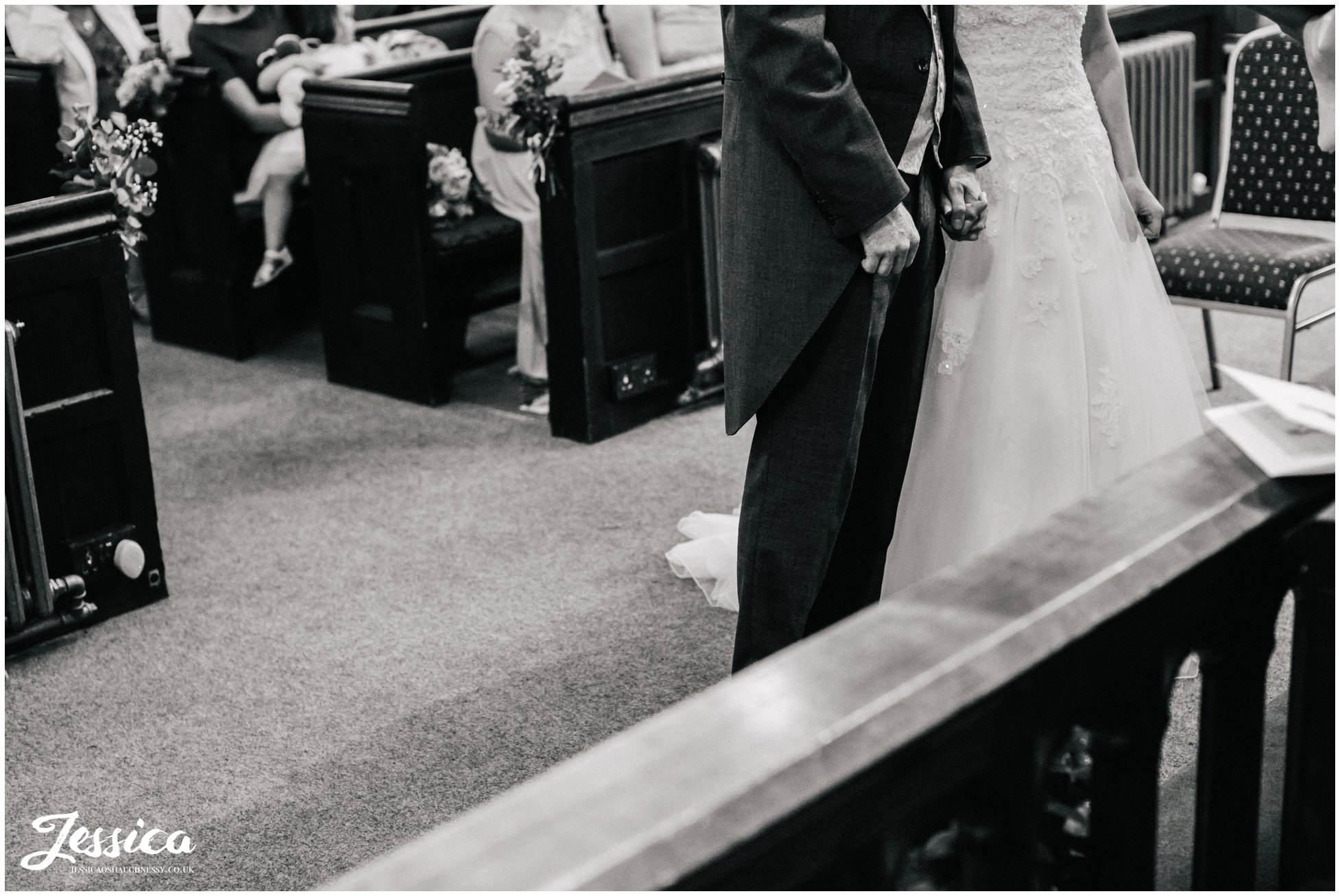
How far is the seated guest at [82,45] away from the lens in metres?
5.43

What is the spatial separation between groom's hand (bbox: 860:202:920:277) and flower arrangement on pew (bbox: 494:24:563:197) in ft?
7.13

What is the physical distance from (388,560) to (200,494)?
0.83 metres

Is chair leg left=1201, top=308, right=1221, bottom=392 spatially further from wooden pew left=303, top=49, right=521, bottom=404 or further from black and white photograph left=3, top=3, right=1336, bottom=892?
wooden pew left=303, top=49, right=521, bottom=404

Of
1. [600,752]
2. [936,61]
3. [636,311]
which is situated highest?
[936,61]

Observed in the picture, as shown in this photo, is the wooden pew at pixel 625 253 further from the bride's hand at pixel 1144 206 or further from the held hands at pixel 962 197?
the held hands at pixel 962 197

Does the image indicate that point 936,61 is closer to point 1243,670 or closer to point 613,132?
point 1243,670

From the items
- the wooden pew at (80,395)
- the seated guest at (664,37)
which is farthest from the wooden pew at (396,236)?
the wooden pew at (80,395)

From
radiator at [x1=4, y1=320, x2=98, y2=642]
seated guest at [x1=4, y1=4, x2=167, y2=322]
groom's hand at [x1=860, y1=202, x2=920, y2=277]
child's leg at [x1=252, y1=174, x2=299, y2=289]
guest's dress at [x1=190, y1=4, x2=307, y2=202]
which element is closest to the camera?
groom's hand at [x1=860, y1=202, x2=920, y2=277]

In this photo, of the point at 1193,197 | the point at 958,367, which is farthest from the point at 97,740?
the point at 1193,197

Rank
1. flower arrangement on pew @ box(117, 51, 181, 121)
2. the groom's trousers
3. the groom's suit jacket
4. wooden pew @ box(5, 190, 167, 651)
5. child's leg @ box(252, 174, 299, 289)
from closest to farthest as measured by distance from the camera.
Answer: the groom's suit jacket, the groom's trousers, wooden pew @ box(5, 190, 167, 651), flower arrangement on pew @ box(117, 51, 181, 121), child's leg @ box(252, 174, 299, 289)

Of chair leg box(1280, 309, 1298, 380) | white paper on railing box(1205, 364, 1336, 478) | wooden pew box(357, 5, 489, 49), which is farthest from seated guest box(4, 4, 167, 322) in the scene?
white paper on railing box(1205, 364, 1336, 478)

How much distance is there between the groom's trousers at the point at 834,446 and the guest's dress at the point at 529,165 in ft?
7.39

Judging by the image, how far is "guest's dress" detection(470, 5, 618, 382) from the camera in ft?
15.8

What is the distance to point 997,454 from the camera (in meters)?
2.78
